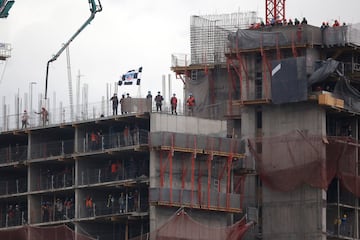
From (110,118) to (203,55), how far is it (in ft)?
70.1

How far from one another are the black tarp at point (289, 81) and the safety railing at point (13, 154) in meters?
28.0

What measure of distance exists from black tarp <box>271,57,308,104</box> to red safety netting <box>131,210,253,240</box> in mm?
15953

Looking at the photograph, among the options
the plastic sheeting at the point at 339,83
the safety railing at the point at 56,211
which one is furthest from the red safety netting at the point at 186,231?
the plastic sheeting at the point at 339,83

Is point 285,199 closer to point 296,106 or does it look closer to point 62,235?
point 296,106

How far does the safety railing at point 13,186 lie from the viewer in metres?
172

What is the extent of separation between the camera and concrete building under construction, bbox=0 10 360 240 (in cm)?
15812

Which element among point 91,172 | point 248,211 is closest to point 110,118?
point 91,172

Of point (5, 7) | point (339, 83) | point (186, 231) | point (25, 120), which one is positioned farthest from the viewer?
point (5, 7)

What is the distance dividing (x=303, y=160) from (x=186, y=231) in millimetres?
16128

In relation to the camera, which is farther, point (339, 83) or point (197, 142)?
point (339, 83)

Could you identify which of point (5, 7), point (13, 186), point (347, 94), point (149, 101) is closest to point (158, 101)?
point (149, 101)

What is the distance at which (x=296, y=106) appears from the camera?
6560 inches

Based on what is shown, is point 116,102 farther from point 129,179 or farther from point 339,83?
point 339,83

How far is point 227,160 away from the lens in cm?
16088
